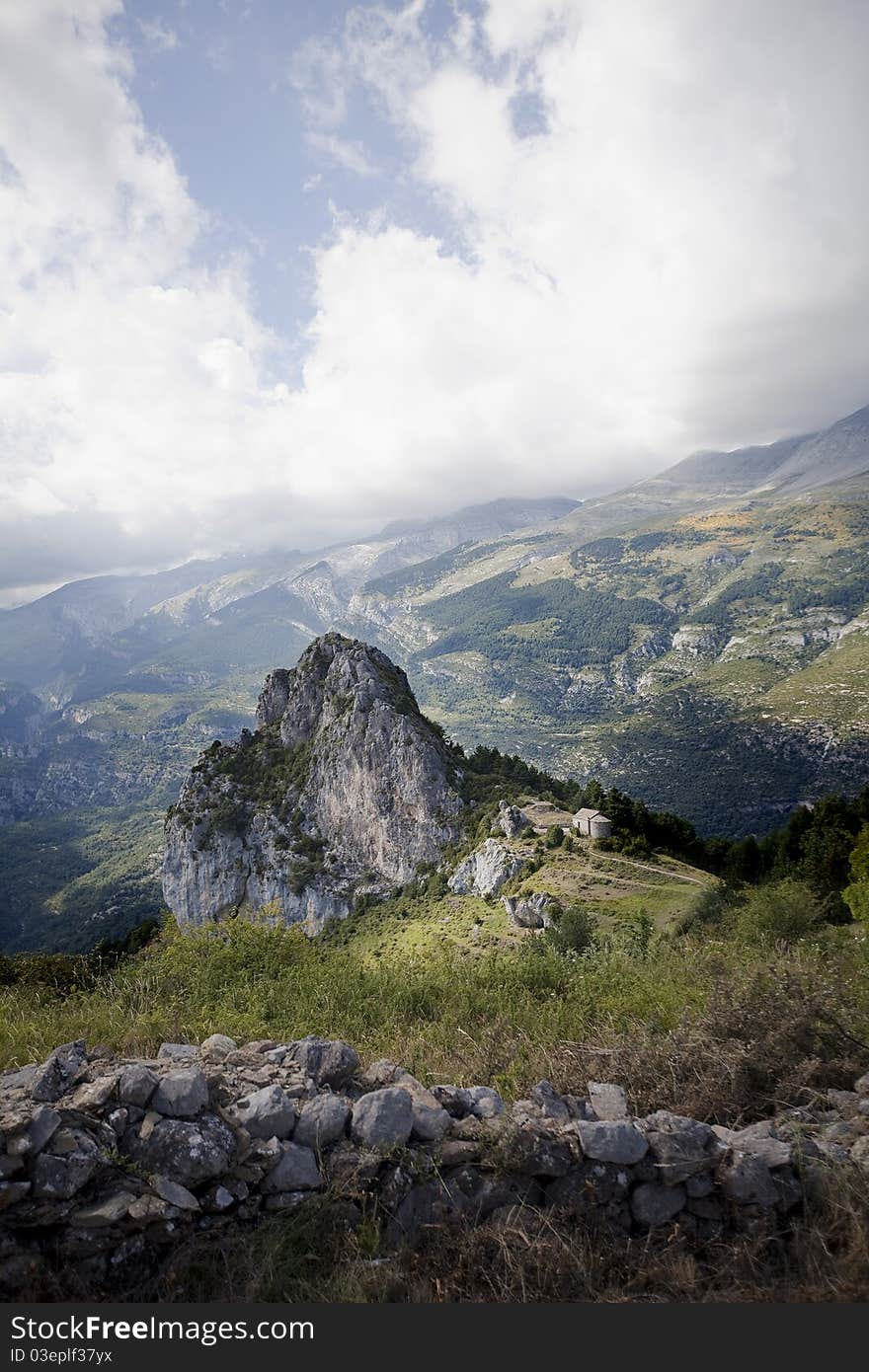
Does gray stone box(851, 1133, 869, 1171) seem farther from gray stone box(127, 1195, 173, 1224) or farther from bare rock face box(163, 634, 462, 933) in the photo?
bare rock face box(163, 634, 462, 933)

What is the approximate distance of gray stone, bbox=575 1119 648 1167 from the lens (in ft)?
16.0

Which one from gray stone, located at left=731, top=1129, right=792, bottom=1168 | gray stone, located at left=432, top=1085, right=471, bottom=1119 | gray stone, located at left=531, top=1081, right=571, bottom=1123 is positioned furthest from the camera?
gray stone, located at left=432, top=1085, right=471, bottom=1119

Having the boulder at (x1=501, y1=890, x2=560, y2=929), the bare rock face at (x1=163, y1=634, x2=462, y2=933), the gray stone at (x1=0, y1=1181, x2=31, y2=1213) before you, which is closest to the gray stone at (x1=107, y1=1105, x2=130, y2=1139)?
the gray stone at (x1=0, y1=1181, x2=31, y2=1213)

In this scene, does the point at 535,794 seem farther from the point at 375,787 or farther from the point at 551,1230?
the point at 551,1230

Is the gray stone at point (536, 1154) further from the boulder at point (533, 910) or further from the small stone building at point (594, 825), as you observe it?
the small stone building at point (594, 825)

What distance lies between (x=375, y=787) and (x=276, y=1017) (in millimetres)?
70362

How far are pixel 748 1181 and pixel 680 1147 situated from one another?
0.52 m

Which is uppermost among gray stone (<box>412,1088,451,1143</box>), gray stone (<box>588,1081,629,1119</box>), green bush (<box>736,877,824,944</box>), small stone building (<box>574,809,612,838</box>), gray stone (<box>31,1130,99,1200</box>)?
gray stone (<box>31,1130,99,1200</box>)

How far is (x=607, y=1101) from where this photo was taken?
5.63m

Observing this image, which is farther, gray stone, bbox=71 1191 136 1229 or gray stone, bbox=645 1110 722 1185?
gray stone, bbox=645 1110 722 1185

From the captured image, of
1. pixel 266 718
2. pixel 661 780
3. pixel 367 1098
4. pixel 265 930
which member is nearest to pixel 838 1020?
pixel 367 1098

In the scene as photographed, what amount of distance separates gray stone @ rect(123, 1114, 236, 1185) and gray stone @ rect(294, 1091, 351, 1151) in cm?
61

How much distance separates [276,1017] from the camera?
9.08 meters

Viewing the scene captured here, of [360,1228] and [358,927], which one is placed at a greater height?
[360,1228]
